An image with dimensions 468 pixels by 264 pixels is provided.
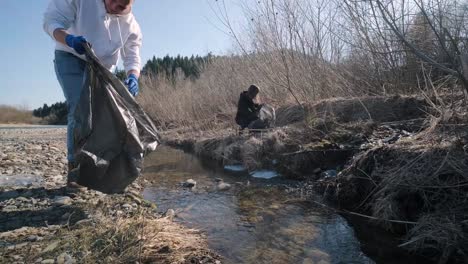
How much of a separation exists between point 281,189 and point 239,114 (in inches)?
154

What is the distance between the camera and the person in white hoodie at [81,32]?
3369mm

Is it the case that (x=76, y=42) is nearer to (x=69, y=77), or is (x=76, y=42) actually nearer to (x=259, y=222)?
(x=69, y=77)

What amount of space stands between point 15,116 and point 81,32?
46538 mm

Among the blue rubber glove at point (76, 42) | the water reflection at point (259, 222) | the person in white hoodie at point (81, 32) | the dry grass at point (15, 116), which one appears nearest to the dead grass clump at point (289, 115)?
the water reflection at point (259, 222)

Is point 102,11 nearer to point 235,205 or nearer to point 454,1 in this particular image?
point 235,205

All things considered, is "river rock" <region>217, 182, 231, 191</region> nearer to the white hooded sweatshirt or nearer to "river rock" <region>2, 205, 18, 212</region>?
the white hooded sweatshirt

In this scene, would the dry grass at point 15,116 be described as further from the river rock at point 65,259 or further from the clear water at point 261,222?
the river rock at point 65,259

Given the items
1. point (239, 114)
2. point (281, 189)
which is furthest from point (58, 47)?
point (239, 114)

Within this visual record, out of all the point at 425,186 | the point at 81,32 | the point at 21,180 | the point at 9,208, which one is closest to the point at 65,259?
the point at 9,208

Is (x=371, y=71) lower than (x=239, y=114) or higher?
higher

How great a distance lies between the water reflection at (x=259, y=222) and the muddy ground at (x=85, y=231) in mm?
321

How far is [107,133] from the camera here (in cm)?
304

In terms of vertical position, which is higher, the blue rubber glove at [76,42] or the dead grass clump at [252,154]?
the blue rubber glove at [76,42]

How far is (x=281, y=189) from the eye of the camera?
198 inches
